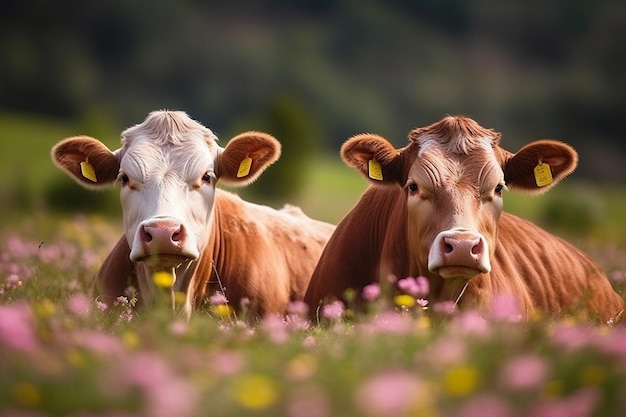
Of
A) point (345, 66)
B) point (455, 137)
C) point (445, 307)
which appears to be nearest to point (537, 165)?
point (455, 137)

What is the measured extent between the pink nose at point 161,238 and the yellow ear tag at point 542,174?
9.44 ft

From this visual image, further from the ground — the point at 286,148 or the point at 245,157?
the point at 286,148

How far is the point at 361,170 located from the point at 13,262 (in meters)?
4.25

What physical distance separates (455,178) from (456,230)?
59cm

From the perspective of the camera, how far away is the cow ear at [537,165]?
7.83 metres

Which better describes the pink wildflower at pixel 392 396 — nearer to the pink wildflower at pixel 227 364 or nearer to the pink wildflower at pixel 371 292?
the pink wildflower at pixel 227 364

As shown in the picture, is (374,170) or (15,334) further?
(374,170)

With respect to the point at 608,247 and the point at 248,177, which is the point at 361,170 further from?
the point at 608,247

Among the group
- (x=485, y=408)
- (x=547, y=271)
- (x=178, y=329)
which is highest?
(x=178, y=329)

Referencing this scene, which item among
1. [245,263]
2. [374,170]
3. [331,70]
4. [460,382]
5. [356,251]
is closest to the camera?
[460,382]

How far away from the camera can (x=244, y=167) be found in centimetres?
819

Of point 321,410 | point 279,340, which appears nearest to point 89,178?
point 279,340

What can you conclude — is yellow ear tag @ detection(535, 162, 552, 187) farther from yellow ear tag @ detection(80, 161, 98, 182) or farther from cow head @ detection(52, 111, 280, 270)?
yellow ear tag @ detection(80, 161, 98, 182)

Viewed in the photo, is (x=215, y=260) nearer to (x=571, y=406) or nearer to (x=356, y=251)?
(x=356, y=251)
